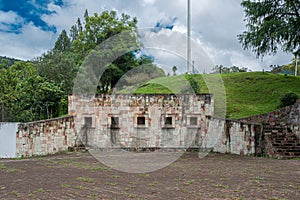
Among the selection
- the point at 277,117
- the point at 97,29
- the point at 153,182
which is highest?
the point at 97,29

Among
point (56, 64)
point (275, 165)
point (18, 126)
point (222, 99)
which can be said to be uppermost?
point (56, 64)

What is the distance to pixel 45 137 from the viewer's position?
46.3 ft

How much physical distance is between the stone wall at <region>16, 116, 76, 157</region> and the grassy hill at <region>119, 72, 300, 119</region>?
10.1 metres

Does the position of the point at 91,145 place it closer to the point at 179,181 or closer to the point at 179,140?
the point at 179,140

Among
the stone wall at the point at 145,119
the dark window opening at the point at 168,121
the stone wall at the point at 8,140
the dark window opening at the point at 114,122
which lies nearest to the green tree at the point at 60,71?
the stone wall at the point at 145,119

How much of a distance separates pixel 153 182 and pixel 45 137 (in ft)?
26.5

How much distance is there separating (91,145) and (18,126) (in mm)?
4016

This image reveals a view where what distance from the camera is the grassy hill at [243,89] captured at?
21.6 metres

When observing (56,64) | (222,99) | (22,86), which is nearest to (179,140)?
Answer: (222,99)

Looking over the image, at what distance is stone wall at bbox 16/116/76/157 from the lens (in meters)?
13.3

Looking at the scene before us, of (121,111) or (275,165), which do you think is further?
(121,111)

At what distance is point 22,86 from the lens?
20.8 meters

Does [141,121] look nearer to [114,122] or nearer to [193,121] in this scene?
[114,122]

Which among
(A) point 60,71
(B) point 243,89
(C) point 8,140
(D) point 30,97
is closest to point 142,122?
(C) point 8,140
